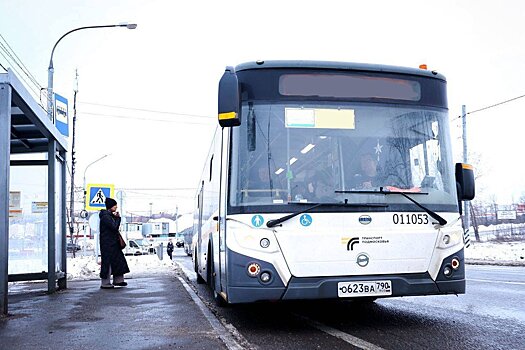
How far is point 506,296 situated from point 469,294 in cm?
69

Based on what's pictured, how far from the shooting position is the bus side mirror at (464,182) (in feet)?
24.8

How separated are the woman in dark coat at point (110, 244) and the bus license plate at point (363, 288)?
746 cm

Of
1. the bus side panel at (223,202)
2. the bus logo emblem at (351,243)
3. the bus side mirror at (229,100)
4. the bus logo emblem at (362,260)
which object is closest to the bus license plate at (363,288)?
the bus logo emblem at (362,260)

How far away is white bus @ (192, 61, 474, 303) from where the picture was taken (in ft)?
21.8

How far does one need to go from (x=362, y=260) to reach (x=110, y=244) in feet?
25.4

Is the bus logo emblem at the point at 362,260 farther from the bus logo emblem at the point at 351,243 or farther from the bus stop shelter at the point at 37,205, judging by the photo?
the bus stop shelter at the point at 37,205

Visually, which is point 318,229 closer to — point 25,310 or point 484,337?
point 484,337

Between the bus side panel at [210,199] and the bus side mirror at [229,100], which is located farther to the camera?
the bus side panel at [210,199]

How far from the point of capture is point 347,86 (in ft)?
23.8

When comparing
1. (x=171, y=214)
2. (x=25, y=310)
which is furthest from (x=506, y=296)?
(x=171, y=214)

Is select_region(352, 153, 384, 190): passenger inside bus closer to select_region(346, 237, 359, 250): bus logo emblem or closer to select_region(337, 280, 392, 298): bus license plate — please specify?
select_region(346, 237, 359, 250): bus logo emblem

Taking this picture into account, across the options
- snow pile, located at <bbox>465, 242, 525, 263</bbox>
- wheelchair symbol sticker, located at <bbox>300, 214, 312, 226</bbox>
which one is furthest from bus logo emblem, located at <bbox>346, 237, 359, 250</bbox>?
snow pile, located at <bbox>465, 242, 525, 263</bbox>

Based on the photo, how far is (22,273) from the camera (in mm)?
12570

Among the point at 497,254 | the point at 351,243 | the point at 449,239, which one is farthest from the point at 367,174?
the point at 497,254
